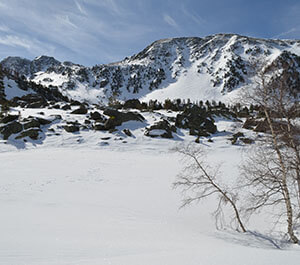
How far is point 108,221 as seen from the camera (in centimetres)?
669

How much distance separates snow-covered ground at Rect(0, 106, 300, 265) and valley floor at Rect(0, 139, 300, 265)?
2 cm

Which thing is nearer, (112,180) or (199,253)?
(199,253)

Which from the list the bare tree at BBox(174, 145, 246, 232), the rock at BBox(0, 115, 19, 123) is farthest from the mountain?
the bare tree at BBox(174, 145, 246, 232)

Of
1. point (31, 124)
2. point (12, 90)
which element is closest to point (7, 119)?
point (31, 124)

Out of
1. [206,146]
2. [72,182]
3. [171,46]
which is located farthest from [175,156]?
[171,46]

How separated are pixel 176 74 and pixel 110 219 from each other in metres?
161

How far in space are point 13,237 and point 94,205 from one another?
3.79m

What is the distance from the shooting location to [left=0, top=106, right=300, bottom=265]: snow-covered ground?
154 inches

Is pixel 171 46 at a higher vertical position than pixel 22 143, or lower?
higher

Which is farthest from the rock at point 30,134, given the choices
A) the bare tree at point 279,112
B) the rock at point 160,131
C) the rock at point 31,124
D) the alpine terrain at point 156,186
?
the bare tree at point 279,112

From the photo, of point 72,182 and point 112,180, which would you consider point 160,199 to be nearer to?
point 112,180

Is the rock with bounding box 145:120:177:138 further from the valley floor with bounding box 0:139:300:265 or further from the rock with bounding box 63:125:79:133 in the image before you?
the rock with bounding box 63:125:79:133

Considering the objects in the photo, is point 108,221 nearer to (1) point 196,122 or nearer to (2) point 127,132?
(2) point 127,132

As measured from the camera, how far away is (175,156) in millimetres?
19312
